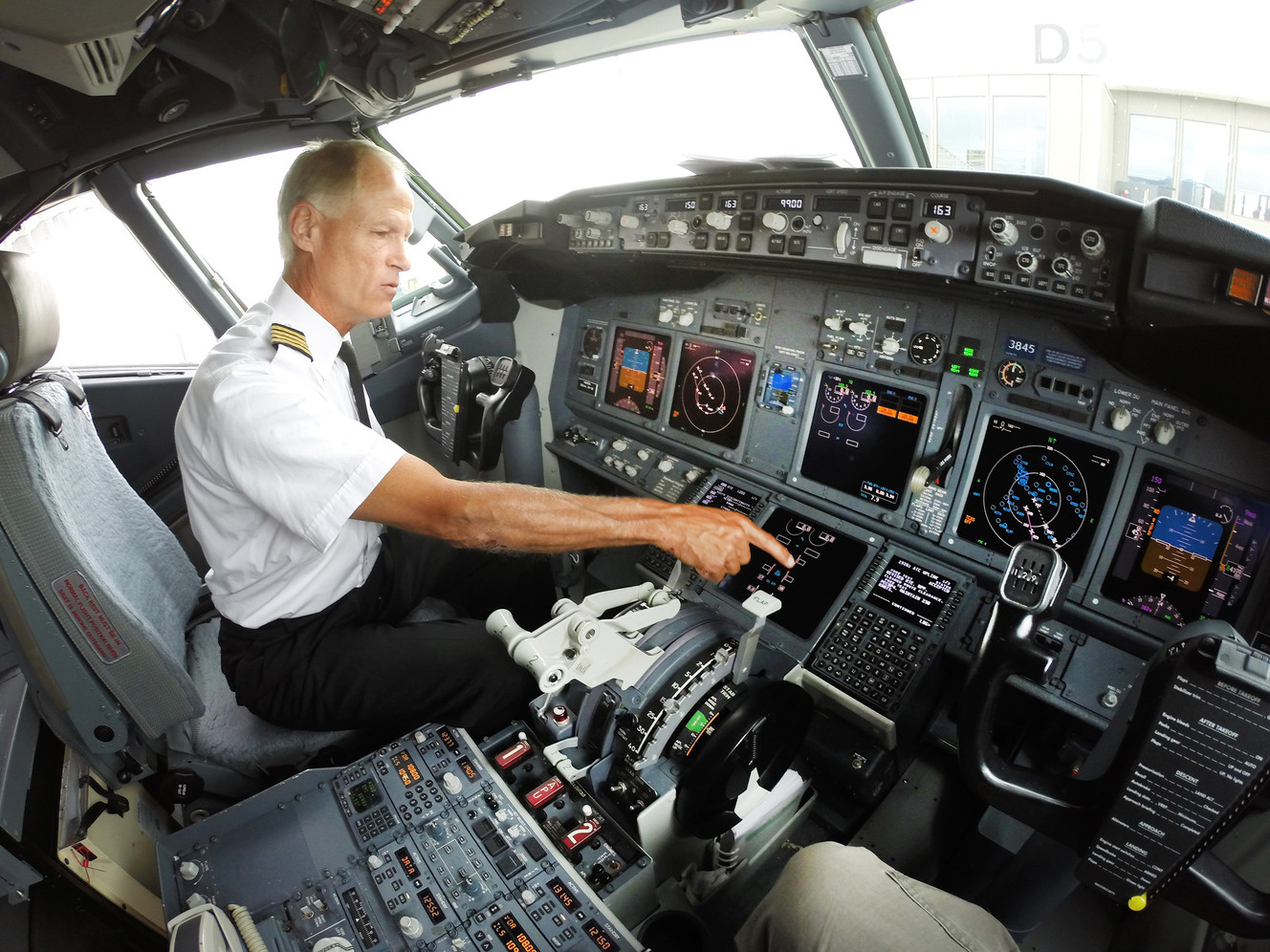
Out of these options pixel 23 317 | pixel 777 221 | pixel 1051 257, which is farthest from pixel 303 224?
pixel 1051 257

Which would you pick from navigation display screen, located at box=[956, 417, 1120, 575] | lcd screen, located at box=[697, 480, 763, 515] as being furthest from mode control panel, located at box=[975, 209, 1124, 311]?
lcd screen, located at box=[697, 480, 763, 515]

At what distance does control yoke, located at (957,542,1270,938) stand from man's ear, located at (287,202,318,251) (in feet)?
5.32

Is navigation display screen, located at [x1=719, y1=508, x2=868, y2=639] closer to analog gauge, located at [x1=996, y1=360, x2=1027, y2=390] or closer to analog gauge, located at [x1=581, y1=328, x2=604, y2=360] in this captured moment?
analog gauge, located at [x1=996, y1=360, x2=1027, y2=390]

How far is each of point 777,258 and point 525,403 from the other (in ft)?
3.99

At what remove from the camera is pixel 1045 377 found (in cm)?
185

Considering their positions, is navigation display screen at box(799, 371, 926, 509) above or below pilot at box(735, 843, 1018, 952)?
above

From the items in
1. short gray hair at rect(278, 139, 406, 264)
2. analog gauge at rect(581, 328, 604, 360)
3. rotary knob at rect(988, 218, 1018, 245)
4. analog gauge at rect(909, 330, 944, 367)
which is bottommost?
analog gauge at rect(581, 328, 604, 360)

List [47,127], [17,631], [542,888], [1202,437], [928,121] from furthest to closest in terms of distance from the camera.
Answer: [47,127], [928,121], [1202,437], [17,631], [542,888]

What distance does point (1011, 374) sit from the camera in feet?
6.25

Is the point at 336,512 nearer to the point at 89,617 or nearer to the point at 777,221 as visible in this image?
the point at 89,617

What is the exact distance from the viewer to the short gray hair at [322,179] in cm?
168

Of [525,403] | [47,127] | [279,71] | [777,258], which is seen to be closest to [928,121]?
[777,258]

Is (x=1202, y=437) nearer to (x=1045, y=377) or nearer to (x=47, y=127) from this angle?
(x=1045, y=377)

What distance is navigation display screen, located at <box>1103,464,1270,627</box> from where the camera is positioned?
5.17ft
